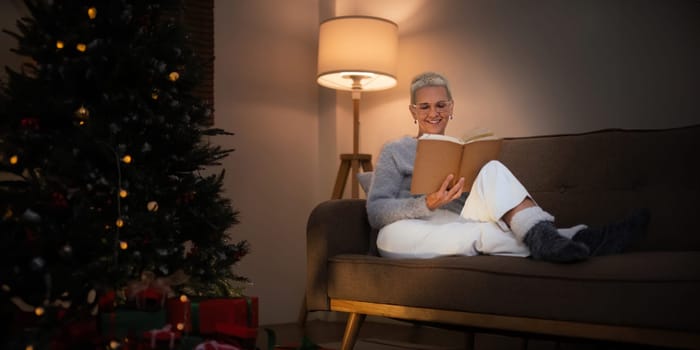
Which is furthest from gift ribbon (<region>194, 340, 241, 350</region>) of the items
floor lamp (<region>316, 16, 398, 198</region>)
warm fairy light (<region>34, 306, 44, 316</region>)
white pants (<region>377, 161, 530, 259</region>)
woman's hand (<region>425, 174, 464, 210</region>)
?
floor lamp (<region>316, 16, 398, 198</region>)

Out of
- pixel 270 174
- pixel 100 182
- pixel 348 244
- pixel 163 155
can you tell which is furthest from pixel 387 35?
pixel 100 182

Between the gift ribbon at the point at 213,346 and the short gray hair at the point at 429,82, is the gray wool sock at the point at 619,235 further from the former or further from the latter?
the gift ribbon at the point at 213,346

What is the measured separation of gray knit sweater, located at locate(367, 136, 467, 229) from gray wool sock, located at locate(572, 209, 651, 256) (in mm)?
573

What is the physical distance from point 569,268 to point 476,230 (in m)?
0.42

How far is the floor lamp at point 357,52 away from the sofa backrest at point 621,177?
0.98 m

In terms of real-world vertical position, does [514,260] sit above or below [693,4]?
below

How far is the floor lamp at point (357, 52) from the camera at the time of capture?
11.1 ft

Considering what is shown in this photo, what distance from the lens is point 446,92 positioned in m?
2.83

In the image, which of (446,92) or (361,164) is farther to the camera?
(361,164)

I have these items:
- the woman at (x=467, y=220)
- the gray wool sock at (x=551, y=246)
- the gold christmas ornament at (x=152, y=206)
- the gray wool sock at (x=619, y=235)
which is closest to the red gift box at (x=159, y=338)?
the gold christmas ornament at (x=152, y=206)

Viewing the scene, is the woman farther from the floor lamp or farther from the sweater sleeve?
the floor lamp

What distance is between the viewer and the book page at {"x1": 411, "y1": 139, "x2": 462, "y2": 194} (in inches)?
87.3

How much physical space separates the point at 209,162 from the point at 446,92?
3.29ft

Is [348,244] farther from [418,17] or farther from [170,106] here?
[418,17]
